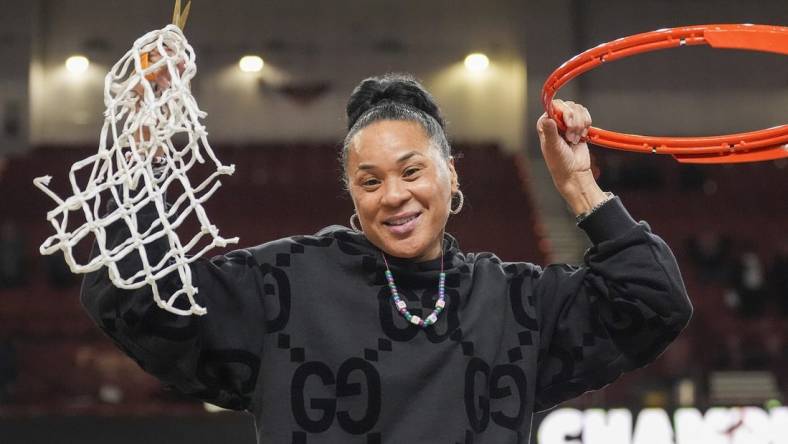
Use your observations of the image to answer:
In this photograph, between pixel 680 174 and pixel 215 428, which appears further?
pixel 680 174

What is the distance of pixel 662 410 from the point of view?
5.12 metres

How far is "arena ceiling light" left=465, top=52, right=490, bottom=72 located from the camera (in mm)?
12953

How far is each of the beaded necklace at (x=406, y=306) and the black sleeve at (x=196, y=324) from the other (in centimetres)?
21

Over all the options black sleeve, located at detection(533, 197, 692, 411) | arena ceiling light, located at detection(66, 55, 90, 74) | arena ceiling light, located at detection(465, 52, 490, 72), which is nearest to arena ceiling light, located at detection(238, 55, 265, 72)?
arena ceiling light, located at detection(66, 55, 90, 74)

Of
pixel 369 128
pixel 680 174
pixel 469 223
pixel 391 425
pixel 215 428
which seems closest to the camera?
pixel 391 425

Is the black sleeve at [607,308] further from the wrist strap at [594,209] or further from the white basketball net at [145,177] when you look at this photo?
the white basketball net at [145,177]

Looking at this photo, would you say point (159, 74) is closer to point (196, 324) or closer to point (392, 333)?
point (196, 324)

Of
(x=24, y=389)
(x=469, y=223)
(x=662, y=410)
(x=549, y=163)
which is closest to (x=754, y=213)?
(x=469, y=223)

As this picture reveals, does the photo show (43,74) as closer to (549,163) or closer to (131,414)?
(131,414)

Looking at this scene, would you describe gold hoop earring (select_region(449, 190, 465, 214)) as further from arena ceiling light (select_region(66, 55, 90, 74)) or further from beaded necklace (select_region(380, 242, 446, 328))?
arena ceiling light (select_region(66, 55, 90, 74))

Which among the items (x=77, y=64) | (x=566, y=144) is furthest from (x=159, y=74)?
(x=77, y=64)

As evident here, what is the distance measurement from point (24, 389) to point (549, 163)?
6.30m

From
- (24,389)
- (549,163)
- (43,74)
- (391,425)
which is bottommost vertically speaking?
(24,389)

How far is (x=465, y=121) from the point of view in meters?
13.1
